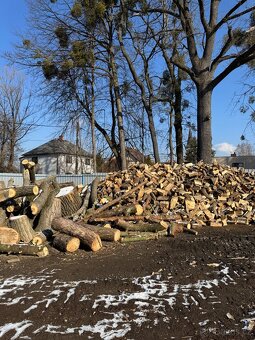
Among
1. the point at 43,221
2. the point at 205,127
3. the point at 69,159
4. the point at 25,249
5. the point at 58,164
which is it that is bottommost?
the point at 25,249

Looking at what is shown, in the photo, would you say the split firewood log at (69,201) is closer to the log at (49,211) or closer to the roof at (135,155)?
the log at (49,211)

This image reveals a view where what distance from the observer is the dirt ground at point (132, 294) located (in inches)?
165

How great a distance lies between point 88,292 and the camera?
213 inches

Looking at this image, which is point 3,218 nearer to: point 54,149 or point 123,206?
point 123,206

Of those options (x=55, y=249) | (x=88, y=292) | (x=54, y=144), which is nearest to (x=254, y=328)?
(x=88, y=292)

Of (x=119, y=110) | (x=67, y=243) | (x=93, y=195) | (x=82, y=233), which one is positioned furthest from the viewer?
(x=119, y=110)

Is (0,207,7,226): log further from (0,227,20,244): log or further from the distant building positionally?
the distant building

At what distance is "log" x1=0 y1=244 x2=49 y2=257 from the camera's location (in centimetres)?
786

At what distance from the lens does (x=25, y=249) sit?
25.9 ft

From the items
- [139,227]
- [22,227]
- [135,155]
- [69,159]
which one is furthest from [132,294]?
[69,159]

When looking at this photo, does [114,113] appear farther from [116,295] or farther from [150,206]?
[116,295]

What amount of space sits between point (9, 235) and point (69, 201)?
3260mm

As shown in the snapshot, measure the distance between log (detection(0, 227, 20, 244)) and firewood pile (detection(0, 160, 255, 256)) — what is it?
2cm

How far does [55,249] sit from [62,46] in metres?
17.0
